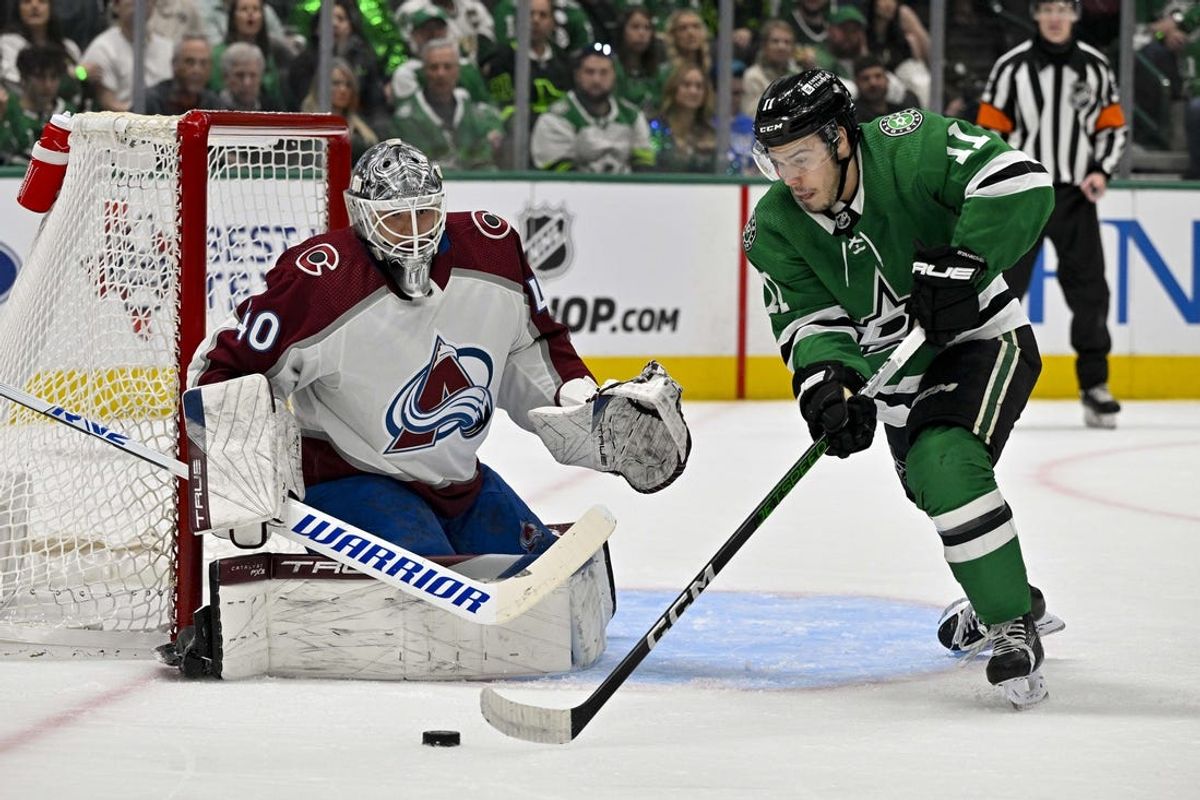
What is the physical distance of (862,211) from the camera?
2984mm

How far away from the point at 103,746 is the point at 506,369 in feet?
3.40

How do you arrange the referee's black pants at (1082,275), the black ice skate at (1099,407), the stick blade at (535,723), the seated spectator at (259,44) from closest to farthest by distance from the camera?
the stick blade at (535,723), the black ice skate at (1099,407), the referee's black pants at (1082,275), the seated spectator at (259,44)

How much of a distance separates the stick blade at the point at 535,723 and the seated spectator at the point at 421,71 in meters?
4.86

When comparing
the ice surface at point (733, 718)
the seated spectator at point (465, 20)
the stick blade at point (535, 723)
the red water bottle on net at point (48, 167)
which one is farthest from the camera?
the seated spectator at point (465, 20)

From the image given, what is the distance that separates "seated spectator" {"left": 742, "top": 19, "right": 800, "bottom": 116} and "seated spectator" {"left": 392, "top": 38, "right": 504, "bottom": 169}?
0.94 metres

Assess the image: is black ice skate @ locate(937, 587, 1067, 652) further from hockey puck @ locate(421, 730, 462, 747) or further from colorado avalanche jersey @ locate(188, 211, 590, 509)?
hockey puck @ locate(421, 730, 462, 747)

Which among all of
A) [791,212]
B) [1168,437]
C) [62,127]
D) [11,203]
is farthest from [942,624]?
[11,203]

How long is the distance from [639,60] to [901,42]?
999mm

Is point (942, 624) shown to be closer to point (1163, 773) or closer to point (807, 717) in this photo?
point (807, 717)

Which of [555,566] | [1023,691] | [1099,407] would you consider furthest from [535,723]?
[1099,407]

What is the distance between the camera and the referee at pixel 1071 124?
6.62m

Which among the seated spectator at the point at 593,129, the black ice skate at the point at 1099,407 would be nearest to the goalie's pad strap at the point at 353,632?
the black ice skate at the point at 1099,407

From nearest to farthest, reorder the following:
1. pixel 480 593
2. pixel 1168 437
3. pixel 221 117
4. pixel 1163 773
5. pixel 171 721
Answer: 1. pixel 1163 773
2. pixel 171 721
3. pixel 480 593
4. pixel 221 117
5. pixel 1168 437

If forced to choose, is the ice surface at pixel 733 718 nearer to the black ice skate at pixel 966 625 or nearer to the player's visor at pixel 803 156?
the black ice skate at pixel 966 625
